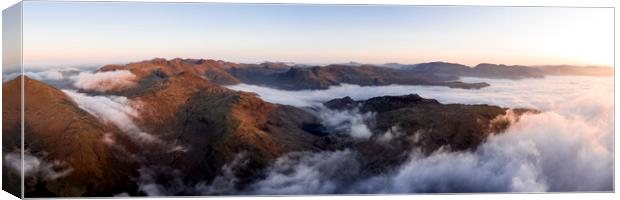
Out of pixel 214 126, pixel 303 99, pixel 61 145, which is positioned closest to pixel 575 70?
pixel 303 99

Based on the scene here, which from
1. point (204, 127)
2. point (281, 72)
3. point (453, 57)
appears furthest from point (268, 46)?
point (453, 57)

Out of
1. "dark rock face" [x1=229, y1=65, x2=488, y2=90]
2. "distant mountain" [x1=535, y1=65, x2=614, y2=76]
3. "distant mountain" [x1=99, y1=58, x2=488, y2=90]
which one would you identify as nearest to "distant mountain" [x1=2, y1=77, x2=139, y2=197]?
"distant mountain" [x1=99, y1=58, x2=488, y2=90]

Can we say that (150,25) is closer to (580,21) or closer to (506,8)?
(506,8)

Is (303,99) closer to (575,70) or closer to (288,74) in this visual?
(288,74)

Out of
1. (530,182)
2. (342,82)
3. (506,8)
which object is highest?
(506,8)

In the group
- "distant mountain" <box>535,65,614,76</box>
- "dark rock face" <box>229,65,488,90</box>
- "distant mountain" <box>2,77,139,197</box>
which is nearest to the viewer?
"distant mountain" <box>2,77,139,197</box>

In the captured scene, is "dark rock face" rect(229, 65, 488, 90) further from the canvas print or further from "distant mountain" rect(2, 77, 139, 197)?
"distant mountain" rect(2, 77, 139, 197)

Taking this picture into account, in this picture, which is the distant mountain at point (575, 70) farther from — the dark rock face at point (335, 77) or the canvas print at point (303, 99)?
the dark rock face at point (335, 77)

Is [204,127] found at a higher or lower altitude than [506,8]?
lower
